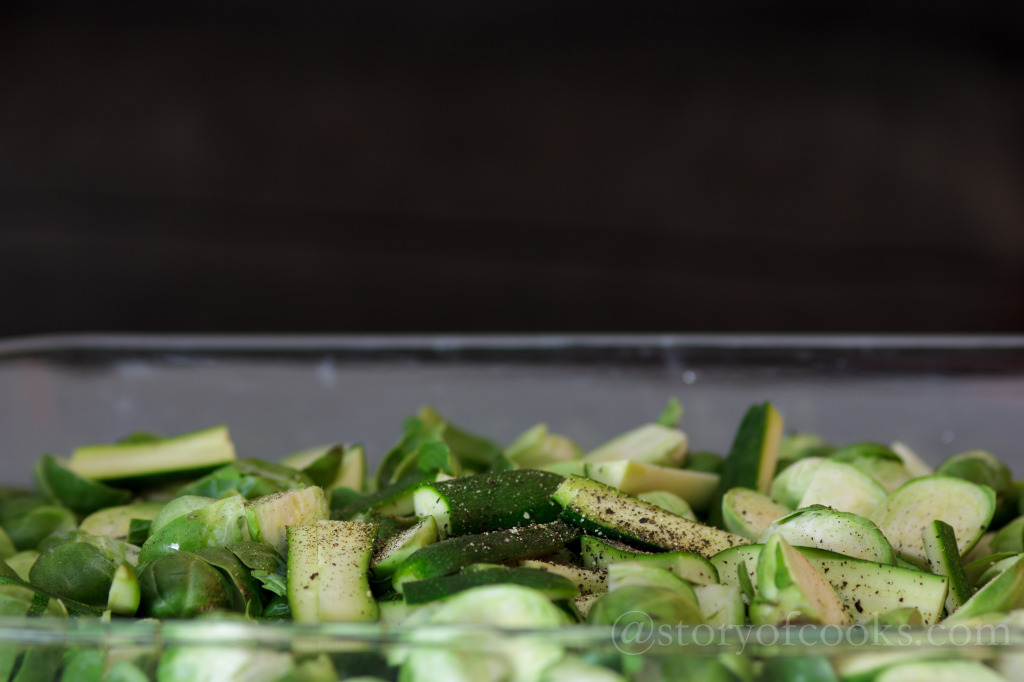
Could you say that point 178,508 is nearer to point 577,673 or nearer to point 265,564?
point 265,564

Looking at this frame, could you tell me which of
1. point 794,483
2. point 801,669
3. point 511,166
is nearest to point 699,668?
point 801,669

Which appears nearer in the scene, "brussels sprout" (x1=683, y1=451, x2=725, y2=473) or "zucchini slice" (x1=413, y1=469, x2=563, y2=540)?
"zucchini slice" (x1=413, y1=469, x2=563, y2=540)

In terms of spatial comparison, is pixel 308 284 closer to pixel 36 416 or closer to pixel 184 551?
pixel 36 416

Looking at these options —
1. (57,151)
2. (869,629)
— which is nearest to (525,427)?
(869,629)

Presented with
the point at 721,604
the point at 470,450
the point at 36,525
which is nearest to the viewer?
the point at 721,604

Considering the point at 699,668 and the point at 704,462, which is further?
the point at 704,462

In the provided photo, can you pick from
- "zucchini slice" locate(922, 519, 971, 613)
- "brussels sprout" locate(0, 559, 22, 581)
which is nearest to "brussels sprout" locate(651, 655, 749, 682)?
"zucchini slice" locate(922, 519, 971, 613)

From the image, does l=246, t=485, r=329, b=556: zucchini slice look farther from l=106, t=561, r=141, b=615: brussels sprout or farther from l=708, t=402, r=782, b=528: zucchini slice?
l=708, t=402, r=782, b=528: zucchini slice
